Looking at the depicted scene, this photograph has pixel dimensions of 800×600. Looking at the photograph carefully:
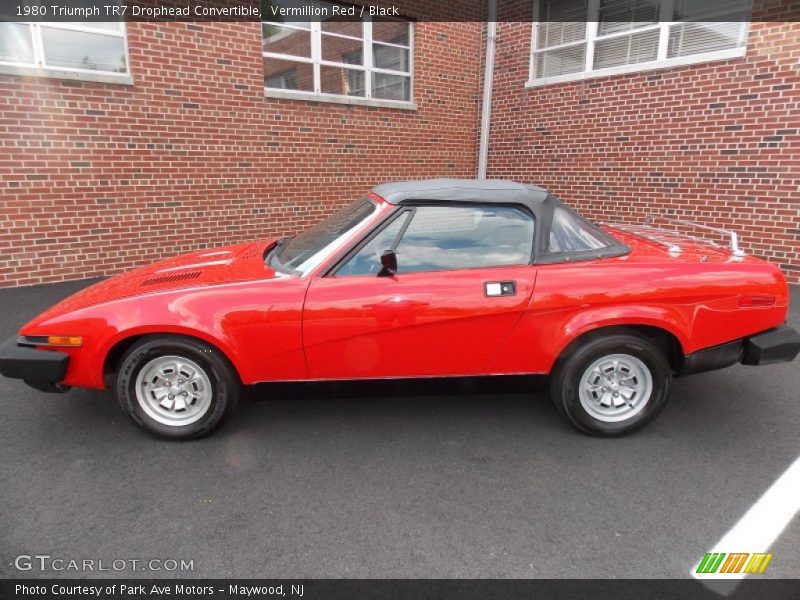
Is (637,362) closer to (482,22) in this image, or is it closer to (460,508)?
(460,508)

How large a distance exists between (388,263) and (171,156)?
5400 millimetres

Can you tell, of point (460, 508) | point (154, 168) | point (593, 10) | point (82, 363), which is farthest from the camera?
point (593, 10)

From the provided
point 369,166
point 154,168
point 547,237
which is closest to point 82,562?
point 547,237

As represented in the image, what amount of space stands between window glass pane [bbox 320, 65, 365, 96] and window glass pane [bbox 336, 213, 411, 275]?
5.98 m

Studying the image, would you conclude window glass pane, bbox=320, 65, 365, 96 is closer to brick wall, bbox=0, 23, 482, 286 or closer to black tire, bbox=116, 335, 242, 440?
brick wall, bbox=0, 23, 482, 286

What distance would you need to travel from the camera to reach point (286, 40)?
7.75 meters

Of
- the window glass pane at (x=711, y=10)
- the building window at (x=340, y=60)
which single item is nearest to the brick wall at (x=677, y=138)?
the window glass pane at (x=711, y=10)

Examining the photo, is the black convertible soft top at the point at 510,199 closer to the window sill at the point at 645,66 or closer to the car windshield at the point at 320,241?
the car windshield at the point at 320,241

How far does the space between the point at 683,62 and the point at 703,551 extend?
715 centimetres

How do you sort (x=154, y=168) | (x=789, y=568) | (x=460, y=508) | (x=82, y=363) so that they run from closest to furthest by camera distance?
1. (x=789, y=568)
2. (x=460, y=508)
3. (x=82, y=363)
4. (x=154, y=168)

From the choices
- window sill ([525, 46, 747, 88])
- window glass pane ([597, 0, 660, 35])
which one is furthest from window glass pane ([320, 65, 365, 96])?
window glass pane ([597, 0, 660, 35])

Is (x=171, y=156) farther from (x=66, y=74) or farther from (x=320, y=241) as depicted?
(x=320, y=241)

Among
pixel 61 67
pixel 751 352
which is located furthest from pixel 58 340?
pixel 61 67

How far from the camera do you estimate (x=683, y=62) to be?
284 inches
